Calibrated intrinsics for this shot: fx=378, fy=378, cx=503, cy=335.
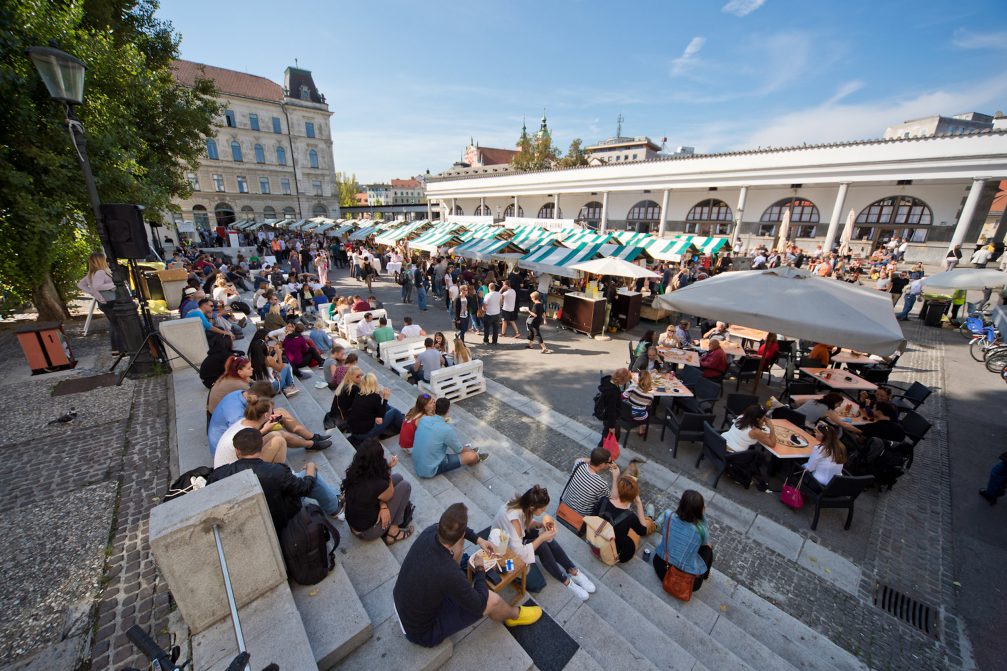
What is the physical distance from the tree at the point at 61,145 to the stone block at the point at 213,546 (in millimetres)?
7546

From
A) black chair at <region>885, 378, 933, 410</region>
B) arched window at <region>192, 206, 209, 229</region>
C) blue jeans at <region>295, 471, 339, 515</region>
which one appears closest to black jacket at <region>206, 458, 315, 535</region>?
blue jeans at <region>295, 471, 339, 515</region>

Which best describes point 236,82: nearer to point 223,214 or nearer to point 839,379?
point 223,214

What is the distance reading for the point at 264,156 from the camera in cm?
4628

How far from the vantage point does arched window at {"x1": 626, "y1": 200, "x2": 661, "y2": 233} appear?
3244cm

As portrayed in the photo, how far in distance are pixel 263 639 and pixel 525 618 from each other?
1.86 metres

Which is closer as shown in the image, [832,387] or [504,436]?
[504,436]

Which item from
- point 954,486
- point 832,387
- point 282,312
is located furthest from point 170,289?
point 954,486

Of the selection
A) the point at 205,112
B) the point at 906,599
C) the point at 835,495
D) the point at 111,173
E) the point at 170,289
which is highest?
the point at 205,112

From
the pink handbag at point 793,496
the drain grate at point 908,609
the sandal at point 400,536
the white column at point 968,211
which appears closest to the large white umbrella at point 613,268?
the pink handbag at point 793,496

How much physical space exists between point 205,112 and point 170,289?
20.4 ft

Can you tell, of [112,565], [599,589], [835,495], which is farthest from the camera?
[835,495]

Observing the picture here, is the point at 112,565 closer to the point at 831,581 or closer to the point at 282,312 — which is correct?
the point at 831,581

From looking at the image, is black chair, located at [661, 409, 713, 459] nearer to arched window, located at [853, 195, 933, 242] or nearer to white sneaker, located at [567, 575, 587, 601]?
white sneaker, located at [567, 575, 587, 601]

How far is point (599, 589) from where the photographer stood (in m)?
3.63
